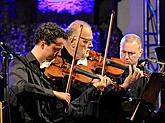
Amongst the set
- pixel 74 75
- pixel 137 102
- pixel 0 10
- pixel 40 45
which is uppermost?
pixel 0 10

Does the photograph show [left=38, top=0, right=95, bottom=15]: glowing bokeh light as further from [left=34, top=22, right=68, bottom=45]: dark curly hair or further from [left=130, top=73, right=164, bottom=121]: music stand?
[left=130, top=73, right=164, bottom=121]: music stand

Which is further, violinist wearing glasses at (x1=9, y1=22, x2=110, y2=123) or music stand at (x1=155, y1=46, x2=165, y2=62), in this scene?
music stand at (x1=155, y1=46, x2=165, y2=62)

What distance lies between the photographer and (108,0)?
7.48 m

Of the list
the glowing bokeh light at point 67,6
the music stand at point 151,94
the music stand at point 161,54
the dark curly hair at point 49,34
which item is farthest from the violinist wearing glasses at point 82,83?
the glowing bokeh light at point 67,6

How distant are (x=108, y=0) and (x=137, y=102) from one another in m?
4.23

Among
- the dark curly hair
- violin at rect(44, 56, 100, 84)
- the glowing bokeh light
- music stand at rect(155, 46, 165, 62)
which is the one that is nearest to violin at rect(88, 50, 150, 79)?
violin at rect(44, 56, 100, 84)

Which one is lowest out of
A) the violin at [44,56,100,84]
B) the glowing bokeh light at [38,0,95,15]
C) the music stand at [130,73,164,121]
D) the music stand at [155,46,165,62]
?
the music stand at [130,73,164,121]

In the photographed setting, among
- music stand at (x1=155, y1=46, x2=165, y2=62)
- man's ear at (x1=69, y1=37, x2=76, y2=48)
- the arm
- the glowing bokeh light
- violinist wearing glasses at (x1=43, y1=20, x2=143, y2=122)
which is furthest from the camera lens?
the glowing bokeh light

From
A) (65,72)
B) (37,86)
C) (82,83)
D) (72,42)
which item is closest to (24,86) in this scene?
(37,86)

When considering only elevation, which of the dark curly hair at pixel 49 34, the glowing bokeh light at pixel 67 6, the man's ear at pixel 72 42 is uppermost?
the glowing bokeh light at pixel 67 6

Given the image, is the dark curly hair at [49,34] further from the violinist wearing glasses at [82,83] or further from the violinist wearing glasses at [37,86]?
the violinist wearing glasses at [82,83]

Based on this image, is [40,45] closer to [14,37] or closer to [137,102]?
[137,102]

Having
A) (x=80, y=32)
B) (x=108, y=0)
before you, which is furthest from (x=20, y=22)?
(x=80, y=32)

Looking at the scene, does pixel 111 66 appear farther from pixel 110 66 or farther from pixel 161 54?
pixel 161 54
